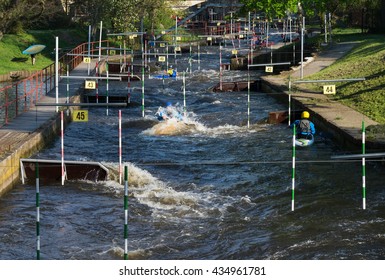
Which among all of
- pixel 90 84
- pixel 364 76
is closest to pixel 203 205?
pixel 90 84

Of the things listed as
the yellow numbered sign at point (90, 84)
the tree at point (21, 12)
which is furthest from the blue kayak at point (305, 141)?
the tree at point (21, 12)

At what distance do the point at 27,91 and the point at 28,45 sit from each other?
20.4m

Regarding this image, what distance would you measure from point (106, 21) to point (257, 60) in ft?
49.0

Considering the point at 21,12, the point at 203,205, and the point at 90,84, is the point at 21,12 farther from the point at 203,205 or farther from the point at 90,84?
the point at 203,205

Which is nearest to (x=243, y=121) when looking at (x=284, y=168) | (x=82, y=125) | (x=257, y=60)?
(x=82, y=125)

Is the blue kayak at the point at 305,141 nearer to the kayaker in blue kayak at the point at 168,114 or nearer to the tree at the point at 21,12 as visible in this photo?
the kayaker in blue kayak at the point at 168,114

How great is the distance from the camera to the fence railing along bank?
32.0 m

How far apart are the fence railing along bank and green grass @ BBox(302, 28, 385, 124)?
41.6ft

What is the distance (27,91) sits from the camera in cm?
4366

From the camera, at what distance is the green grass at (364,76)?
111 feet

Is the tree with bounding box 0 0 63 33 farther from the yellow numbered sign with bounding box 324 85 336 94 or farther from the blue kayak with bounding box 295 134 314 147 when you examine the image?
the blue kayak with bounding box 295 134 314 147

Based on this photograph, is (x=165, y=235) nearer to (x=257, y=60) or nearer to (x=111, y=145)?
(x=111, y=145)

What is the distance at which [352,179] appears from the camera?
24.4 metres
